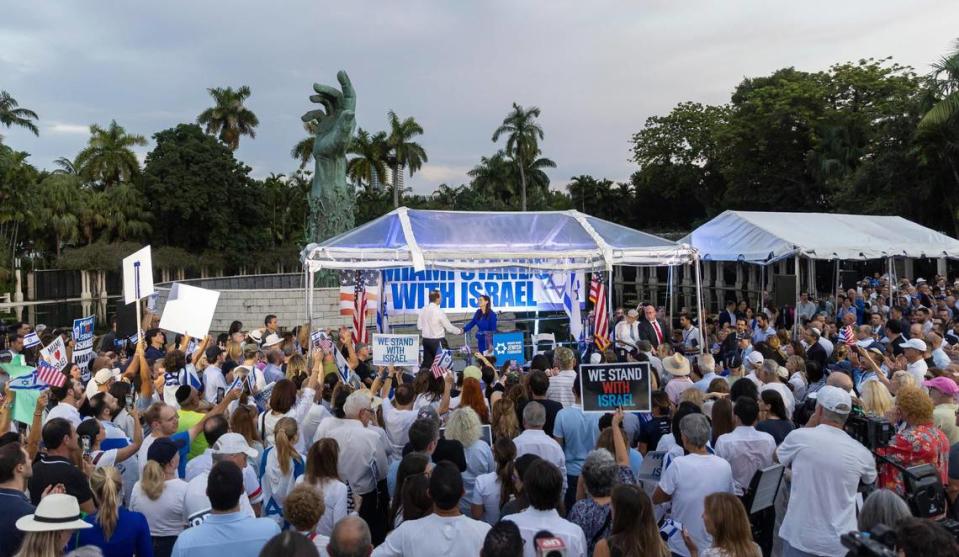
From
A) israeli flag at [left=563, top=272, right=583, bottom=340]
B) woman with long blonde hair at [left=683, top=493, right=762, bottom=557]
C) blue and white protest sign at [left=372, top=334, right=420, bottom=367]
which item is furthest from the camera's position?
israeli flag at [left=563, top=272, right=583, bottom=340]

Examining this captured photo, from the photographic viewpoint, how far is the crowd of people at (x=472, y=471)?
362cm

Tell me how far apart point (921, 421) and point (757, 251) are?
15.8 m

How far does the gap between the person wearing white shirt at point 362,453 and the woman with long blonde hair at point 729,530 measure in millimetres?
2779

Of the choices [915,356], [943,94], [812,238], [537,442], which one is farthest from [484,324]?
[943,94]

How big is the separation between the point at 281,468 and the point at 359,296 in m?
9.71

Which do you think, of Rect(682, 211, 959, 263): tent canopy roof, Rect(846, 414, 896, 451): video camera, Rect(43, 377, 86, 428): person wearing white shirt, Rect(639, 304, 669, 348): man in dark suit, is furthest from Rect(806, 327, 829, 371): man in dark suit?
Rect(43, 377, 86, 428): person wearing white shirt

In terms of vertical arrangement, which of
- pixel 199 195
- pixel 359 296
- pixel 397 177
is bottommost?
pixel 359 296

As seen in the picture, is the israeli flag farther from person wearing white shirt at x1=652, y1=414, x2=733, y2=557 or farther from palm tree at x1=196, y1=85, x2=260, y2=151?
palm tree at x1=196, y1=85, x2=260, y2=151

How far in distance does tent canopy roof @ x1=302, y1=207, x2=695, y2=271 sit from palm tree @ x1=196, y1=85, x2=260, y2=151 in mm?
56456

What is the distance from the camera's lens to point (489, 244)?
14320mm

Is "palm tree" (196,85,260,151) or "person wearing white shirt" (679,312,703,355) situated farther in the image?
"palm tree" (196,85,260,151)

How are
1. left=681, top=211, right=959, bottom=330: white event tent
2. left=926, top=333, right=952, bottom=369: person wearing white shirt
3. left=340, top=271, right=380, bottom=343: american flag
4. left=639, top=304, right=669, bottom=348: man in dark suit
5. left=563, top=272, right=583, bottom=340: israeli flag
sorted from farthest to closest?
left=681, top=211, right=959, bottom=330: white event tent < left=563, top=272, right=583, bottom=340: israeli flag < left=340, top=271, right=380, bottom=343: american flag < left=639, top=304, right=669, bottom=348: man in dark suit < left=926, top=333, right=952, bottom=369: person wearing white shirt

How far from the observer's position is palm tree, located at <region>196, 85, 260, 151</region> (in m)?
66.4

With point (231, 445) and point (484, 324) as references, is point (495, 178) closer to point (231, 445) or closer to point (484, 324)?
point (484, 324)
